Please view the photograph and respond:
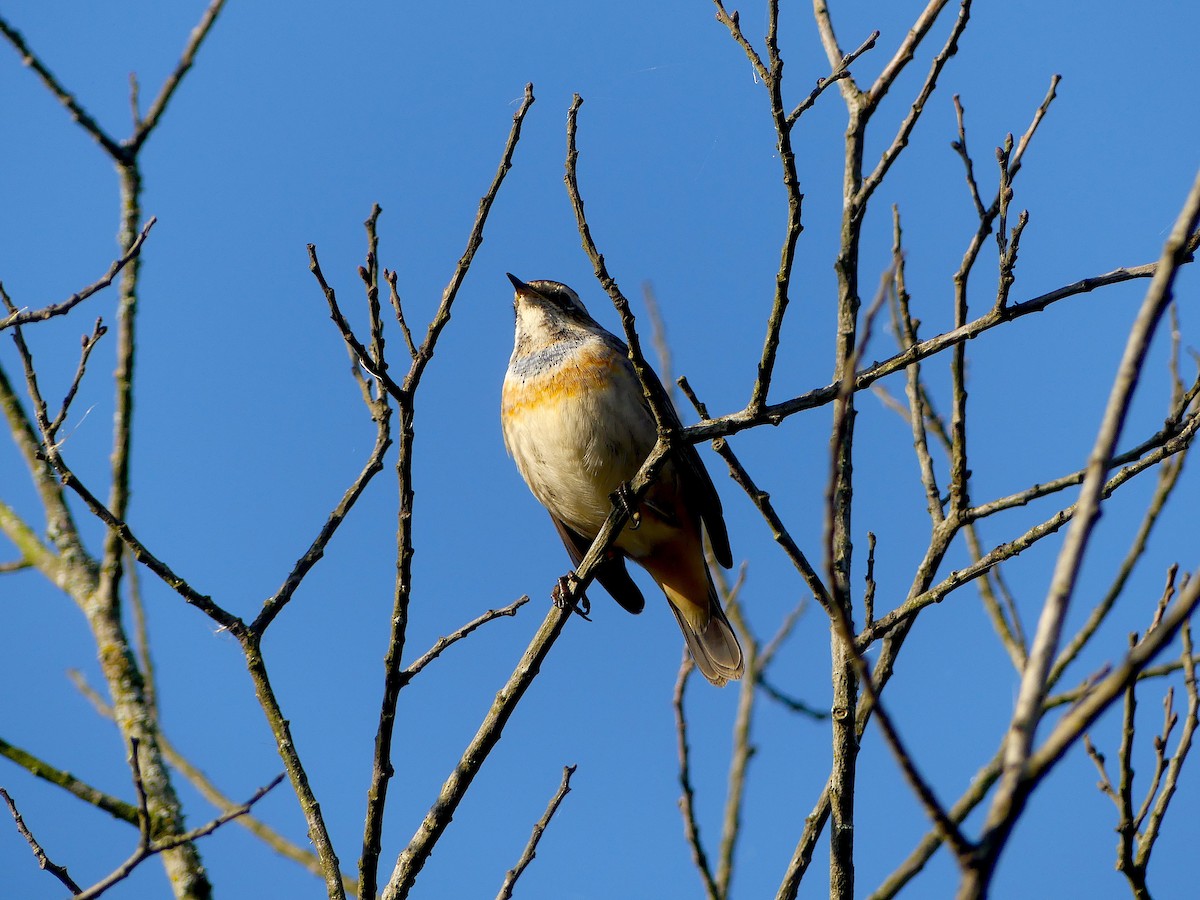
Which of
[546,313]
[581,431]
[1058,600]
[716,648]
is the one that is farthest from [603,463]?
[1058,600]

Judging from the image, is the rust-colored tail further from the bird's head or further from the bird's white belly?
the bird's head

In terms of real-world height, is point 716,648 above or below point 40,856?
above

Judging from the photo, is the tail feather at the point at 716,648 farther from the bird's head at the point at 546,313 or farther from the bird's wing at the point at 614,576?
the bird's head at the point at 546,313

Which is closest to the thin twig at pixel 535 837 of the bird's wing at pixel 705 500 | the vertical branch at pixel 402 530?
the vertical branch at pixel 402 530

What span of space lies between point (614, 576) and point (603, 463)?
4.22 feet

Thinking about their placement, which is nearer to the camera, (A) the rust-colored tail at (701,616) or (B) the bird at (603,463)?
(B) the bird at (603,463)

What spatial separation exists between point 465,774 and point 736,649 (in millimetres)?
3109

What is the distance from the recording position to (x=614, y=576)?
709cm

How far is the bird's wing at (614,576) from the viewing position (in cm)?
703

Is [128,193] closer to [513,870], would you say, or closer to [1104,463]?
[513,870]

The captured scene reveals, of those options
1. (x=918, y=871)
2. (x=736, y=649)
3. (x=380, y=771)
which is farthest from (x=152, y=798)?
(x=736, y=649)

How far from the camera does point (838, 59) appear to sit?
16.3 ft

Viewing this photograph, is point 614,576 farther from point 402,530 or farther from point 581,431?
point 402,530

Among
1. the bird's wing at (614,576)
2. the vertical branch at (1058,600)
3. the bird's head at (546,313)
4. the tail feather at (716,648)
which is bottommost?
the vertical branch at (1058,600)
